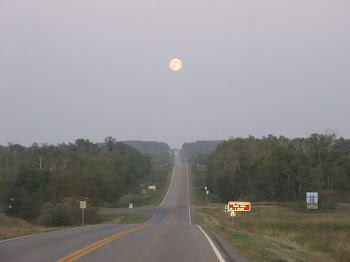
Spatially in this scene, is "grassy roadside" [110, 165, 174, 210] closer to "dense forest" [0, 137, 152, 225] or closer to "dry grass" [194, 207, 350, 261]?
"dense forest" [0, 137, 152, 225]

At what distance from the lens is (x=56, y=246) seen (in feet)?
48.9

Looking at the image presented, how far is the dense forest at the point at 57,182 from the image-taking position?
63.8 m

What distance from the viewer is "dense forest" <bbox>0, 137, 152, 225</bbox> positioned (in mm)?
63781

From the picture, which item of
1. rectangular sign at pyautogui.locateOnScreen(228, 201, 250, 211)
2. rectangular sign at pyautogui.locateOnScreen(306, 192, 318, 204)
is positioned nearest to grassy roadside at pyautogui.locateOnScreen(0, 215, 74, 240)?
rectangular sign at pyautogui.locateOnScreen(228, 201, 250, 211)

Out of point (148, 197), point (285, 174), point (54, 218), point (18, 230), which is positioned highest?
point (285, 174)

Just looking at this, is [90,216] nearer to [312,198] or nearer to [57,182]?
[57,182]

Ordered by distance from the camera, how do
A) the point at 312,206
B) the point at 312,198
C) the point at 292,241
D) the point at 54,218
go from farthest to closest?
the point at 312,198
the point at 312,206
the point at 54,218
the point at 292,241

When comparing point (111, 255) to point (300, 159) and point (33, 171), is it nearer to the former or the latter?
point (33, 171)

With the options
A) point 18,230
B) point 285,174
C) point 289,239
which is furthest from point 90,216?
point 285,174

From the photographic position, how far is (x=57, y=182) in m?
70.8

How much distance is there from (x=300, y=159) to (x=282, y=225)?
5038 cm

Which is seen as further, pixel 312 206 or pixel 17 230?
pixel 312 206

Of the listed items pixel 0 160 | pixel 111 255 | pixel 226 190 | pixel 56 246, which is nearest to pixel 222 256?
pixel 111 255

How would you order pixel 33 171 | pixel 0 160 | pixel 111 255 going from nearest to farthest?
pixel 111 255 → pixel 33 171 → pixel 0 160
